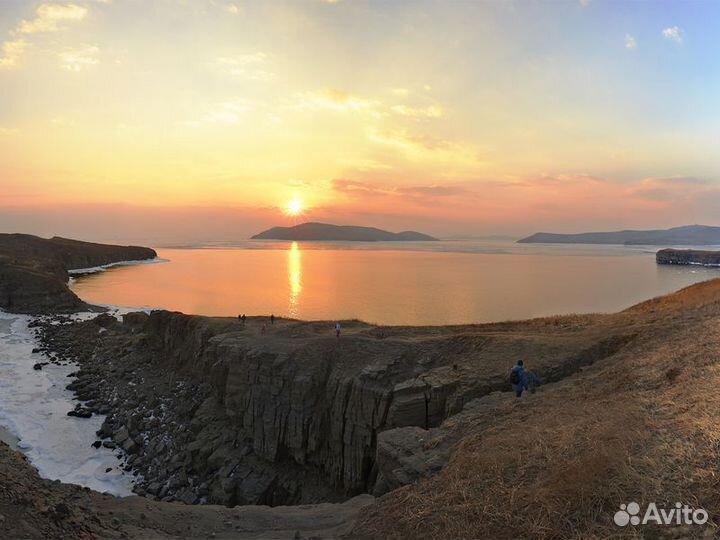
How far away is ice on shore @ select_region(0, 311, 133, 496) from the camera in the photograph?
82.9 feet

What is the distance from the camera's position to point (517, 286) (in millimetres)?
88438

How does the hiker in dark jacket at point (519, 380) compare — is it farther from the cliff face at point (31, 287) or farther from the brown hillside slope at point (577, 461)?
the cliff face at point (31, 287)

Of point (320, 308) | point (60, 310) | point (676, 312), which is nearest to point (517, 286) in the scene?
point (320, 308)

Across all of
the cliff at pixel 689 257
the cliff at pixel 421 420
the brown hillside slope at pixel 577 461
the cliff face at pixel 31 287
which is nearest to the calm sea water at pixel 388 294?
the cliff face at pixel 31 287

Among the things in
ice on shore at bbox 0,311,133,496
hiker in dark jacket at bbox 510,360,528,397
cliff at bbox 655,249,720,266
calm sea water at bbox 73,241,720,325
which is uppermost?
cliff at bbox 655,249,720,266

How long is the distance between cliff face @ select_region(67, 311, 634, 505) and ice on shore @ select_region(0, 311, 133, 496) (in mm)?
1529

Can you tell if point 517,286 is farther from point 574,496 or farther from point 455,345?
point 574,496

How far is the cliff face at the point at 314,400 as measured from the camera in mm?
21781

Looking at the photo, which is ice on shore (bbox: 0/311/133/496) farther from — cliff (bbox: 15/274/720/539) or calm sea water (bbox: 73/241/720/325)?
calm sea water (bbox: 73/241/720/325)

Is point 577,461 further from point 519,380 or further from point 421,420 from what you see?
point 421,420

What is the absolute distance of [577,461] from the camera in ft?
32.0

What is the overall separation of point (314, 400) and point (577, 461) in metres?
18.0

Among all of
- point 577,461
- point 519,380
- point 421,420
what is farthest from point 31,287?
point 577,461

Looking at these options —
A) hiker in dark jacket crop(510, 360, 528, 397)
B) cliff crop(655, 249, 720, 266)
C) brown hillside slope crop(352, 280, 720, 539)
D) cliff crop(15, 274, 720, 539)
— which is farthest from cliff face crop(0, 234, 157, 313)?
cliff crop(655, 249, 720, 266)
